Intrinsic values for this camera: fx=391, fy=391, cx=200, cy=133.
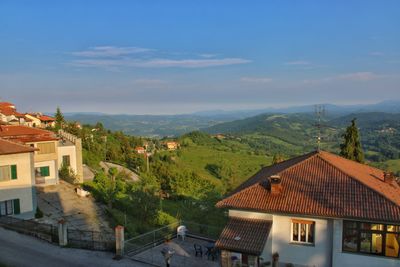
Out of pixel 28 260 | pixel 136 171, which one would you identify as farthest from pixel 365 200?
pixel 136 171

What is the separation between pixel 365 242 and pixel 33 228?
1871cm

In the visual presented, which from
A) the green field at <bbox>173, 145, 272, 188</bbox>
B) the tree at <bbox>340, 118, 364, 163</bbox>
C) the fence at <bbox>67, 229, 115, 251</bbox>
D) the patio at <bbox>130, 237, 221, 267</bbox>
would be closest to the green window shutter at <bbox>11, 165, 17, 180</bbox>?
the fence at <bbox>67, 229, 115, 251</bbox>

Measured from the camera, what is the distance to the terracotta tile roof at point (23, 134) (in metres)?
38.2

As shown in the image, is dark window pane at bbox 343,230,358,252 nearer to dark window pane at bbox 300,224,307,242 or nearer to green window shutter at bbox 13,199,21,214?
dark window pane at bbox 300,224,307,242

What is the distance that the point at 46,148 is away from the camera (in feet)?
130

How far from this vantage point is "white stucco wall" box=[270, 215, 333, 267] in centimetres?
1759

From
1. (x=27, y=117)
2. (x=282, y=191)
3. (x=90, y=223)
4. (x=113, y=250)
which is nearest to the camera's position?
(x=282, y=191)

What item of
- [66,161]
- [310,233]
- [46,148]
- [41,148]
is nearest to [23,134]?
[41,148]

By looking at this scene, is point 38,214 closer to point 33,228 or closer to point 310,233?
point 33,228

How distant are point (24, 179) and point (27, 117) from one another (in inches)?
1627

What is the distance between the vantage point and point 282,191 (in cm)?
1888

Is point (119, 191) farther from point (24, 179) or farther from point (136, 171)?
point (136, 171)

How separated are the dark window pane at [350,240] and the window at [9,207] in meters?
23.5

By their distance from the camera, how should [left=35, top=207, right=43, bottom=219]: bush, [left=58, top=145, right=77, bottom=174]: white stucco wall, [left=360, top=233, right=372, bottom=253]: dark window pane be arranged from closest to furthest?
[left=360, top=233, right=372, bottom=253]: dark window pane
[left=35, top=207, right=43, bottom=219]: bush
[left=58, top=145, right=77, bottom=174]: white stucco wall
